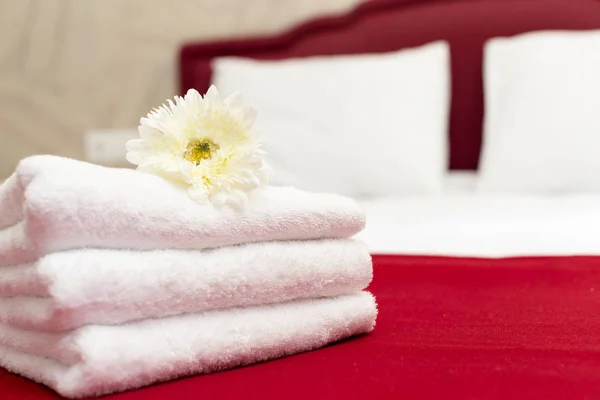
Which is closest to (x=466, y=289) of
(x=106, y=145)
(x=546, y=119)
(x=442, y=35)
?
(x=546, y=119)

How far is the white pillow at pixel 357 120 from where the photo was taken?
73.4 inches

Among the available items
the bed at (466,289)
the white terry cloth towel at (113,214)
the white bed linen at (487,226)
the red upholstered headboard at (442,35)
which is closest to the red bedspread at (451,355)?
the bed at (466,289)

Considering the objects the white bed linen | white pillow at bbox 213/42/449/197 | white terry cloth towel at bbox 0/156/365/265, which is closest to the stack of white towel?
white terry cloth towel at bbox 0/156/365/265

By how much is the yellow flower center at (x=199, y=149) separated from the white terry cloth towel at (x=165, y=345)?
14 cm

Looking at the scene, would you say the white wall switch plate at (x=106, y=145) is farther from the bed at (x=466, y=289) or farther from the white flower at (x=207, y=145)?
the white flower at (x=207, y=145)

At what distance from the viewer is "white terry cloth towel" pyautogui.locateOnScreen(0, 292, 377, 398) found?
519 millimetres

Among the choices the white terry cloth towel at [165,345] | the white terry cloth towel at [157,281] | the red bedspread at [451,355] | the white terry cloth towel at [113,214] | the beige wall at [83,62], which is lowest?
the red bedspread at [451,355]

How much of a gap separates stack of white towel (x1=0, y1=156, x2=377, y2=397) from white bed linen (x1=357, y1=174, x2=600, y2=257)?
63 centimetres

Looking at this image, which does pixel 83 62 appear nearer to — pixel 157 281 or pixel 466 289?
pixel 466 289

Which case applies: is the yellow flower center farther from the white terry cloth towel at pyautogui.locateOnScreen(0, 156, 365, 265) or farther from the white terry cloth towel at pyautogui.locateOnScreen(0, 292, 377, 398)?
the white terry cloth towel at pyautogui.locateOnScreen(0, 292, 377, 398)

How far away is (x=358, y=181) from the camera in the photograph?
1.87 meters

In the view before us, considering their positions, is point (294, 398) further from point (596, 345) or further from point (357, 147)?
point (357, 147)

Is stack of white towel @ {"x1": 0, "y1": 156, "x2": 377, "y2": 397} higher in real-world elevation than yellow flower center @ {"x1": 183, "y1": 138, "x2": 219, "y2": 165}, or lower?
lower

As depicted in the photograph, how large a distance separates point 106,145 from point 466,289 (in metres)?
1.78
